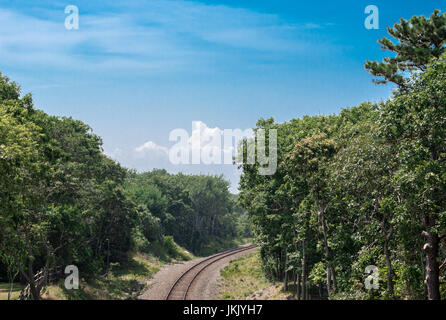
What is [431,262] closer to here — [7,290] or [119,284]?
[7,290]

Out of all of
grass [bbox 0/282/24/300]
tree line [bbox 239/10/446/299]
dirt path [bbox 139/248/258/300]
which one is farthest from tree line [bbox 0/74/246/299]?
tree line [bbox 239/10/446/299]

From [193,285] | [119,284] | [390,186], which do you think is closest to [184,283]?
[193,285]

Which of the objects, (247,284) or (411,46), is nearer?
(411,46)

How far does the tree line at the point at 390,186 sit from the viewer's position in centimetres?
1091

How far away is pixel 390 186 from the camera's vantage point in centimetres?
1250

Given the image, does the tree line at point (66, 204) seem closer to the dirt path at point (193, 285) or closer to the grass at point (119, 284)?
the grass at point (119, 284)

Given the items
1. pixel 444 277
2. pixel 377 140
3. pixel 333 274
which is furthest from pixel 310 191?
pixel 444 277

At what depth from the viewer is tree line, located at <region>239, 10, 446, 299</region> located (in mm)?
10906

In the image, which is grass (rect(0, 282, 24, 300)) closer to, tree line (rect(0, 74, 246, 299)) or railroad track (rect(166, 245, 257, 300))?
tree line (rect(0, 74, 246, 299))

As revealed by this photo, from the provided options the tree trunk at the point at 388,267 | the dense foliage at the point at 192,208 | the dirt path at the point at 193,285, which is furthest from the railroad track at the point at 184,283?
the dense foliage at the point at 192,208

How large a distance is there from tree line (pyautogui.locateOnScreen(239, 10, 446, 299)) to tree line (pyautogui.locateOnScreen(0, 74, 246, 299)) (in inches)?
448

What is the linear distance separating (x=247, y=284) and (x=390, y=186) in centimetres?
2287

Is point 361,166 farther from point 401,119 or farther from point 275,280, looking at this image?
point 275,280

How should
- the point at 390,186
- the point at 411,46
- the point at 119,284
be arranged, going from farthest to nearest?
the point at 119,284, the point at 411,46, the point at 390,186
